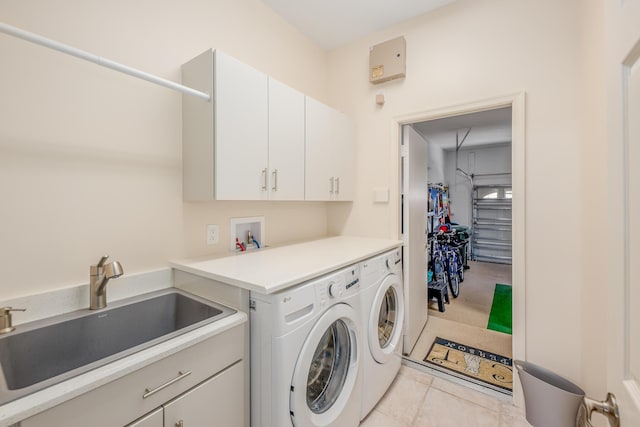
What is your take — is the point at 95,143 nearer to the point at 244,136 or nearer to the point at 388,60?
the point at 244,136

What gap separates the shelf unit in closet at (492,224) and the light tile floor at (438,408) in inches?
205

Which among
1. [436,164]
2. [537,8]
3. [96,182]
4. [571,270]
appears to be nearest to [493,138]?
[436,164]

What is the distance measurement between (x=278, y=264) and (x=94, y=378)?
81 cm

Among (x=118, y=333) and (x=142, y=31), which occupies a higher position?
(x=142, y=31)

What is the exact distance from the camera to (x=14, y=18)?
996 mm

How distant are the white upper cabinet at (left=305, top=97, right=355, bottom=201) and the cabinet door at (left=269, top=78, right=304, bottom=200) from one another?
0.26 feet

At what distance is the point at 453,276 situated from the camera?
416cm

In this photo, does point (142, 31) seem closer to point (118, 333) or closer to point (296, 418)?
point (118, 333)

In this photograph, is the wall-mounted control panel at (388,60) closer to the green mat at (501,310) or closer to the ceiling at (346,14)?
the ceiling at (346,14)

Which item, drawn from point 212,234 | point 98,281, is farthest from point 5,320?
point 212,234

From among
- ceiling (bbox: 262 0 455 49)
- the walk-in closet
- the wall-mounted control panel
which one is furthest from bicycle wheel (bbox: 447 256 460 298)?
ceiling (bbox: 262 0 455 49)

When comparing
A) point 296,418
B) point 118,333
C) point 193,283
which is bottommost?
point 296,418

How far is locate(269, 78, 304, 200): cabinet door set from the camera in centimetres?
162

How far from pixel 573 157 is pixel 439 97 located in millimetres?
921
